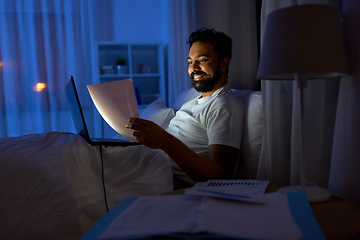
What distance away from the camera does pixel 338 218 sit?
1.82ft

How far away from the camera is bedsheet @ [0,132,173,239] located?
877 mm

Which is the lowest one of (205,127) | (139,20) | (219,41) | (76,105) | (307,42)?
(205,127)

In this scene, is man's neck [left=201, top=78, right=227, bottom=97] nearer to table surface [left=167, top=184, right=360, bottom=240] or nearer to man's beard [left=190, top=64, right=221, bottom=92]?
man's beard [left=190, top=64, right=221, bottom=92]

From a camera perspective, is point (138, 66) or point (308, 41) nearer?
point (308, 41)

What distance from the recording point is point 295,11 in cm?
62

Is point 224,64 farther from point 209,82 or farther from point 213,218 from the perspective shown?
point 213,218

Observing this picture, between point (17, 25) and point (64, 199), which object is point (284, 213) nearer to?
point (64, 199)

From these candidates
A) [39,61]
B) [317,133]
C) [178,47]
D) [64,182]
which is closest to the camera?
[317,133]

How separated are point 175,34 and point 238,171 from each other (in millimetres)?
2046

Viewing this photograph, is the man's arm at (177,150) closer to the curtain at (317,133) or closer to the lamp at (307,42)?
the curtain at (317,133)

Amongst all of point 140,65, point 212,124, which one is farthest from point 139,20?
point 212,124

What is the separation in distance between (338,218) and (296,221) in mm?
136

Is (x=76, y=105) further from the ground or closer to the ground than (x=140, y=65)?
closer to the ground

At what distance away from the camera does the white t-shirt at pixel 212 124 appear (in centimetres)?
114
